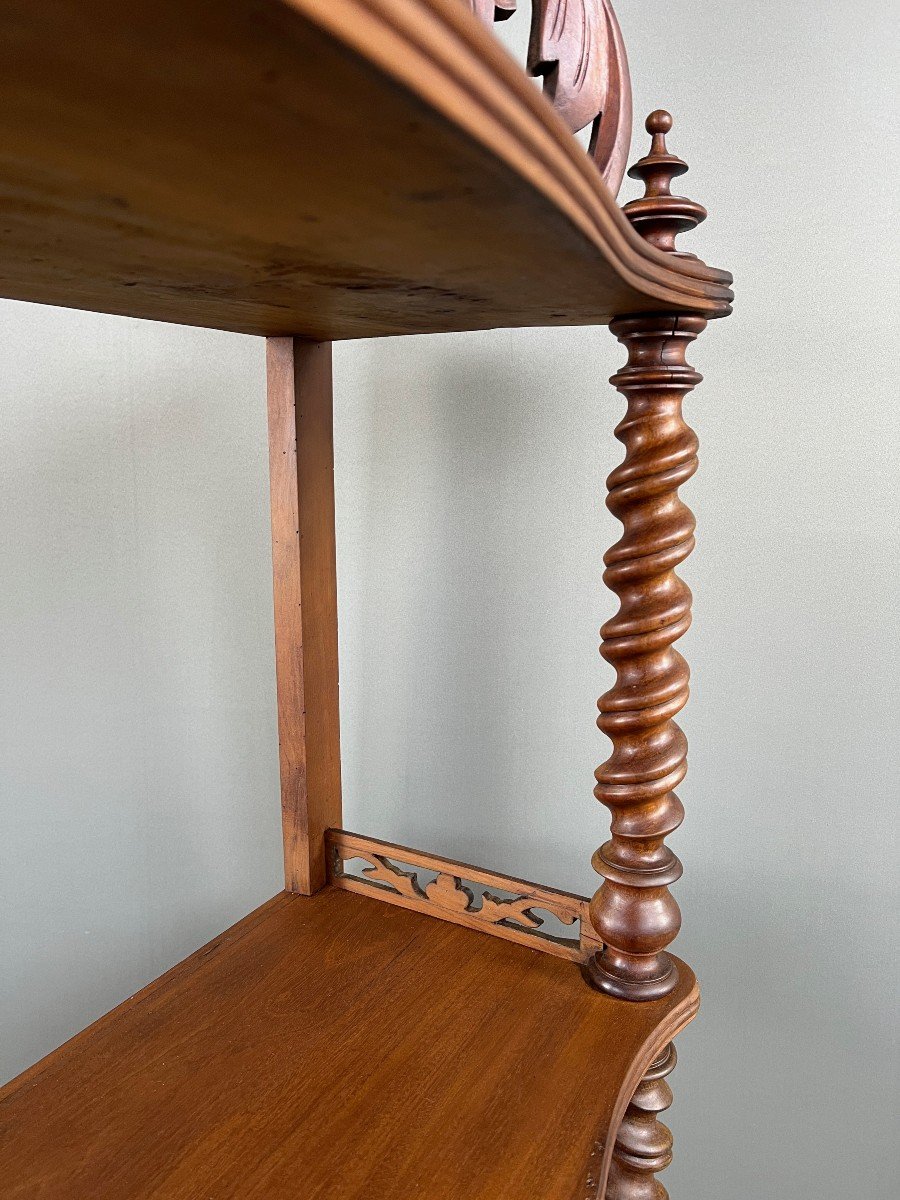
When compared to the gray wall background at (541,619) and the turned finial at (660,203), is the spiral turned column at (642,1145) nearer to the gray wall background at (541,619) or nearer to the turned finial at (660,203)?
the gray wall background at (541,619)

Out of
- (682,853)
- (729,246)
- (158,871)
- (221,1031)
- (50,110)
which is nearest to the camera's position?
(50,110)

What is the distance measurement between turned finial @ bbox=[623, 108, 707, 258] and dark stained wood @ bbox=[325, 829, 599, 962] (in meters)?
0.55

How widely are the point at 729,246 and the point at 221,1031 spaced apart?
0.86m

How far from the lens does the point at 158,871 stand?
1.35 m

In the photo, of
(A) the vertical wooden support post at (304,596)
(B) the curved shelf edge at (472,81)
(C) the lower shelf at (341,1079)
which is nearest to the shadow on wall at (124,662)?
(A) the vertical wooden support post at (304,596)

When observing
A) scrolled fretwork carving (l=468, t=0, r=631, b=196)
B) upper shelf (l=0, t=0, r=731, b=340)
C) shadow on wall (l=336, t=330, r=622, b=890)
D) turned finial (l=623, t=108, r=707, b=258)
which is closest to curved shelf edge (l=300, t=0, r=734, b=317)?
upper shelf (l=0, t=0, r=731, b=340)

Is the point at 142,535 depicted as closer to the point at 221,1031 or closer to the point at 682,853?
the point at 221,1031

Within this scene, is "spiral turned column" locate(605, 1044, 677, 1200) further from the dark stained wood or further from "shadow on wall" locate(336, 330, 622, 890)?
"shadow on wall" locate(336, 330, 622, 890)

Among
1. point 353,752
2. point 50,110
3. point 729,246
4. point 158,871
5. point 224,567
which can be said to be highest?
point 729,246

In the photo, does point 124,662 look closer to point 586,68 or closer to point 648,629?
point 648,629

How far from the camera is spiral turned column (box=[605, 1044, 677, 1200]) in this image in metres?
0.76

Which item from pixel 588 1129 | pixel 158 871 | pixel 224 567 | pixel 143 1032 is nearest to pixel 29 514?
pixel 224 567

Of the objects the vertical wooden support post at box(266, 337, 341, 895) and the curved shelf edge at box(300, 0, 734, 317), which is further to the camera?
the vertical wooden support post at box(266, 337, 341, 895)

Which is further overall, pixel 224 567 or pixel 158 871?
pixel 158 871
